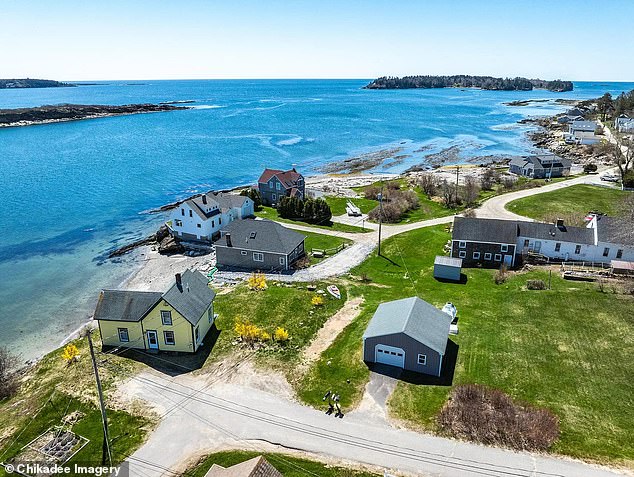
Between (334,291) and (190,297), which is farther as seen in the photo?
(334,291)

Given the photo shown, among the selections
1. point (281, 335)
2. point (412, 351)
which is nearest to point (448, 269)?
point (412, 351)

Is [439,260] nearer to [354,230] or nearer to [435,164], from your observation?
[354,230]

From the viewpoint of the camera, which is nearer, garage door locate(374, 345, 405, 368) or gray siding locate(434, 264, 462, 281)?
garage door locate(374, 345, 405, 368)

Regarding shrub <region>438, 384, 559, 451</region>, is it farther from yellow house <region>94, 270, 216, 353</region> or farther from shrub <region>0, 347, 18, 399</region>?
shrub <region>0, 347, 18, 399</region>

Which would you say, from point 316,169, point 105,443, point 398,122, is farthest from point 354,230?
point 398,122

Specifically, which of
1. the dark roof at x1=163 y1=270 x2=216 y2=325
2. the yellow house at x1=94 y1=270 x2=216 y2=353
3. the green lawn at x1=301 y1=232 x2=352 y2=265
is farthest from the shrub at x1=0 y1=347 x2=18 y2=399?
the green lawn at x1=301 y1=232 x2=352 y2=265

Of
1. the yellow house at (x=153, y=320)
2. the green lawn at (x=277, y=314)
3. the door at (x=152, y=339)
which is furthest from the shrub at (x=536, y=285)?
the door at (x=152, y=339)

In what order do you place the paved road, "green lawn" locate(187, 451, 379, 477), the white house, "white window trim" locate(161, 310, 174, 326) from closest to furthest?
"green lawn" locate(187, 451, 379, 477) → the paved road → "white window trim" locate(161, 310, 174, 326) → the white house

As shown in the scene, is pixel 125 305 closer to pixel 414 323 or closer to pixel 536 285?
pixel 414 323
